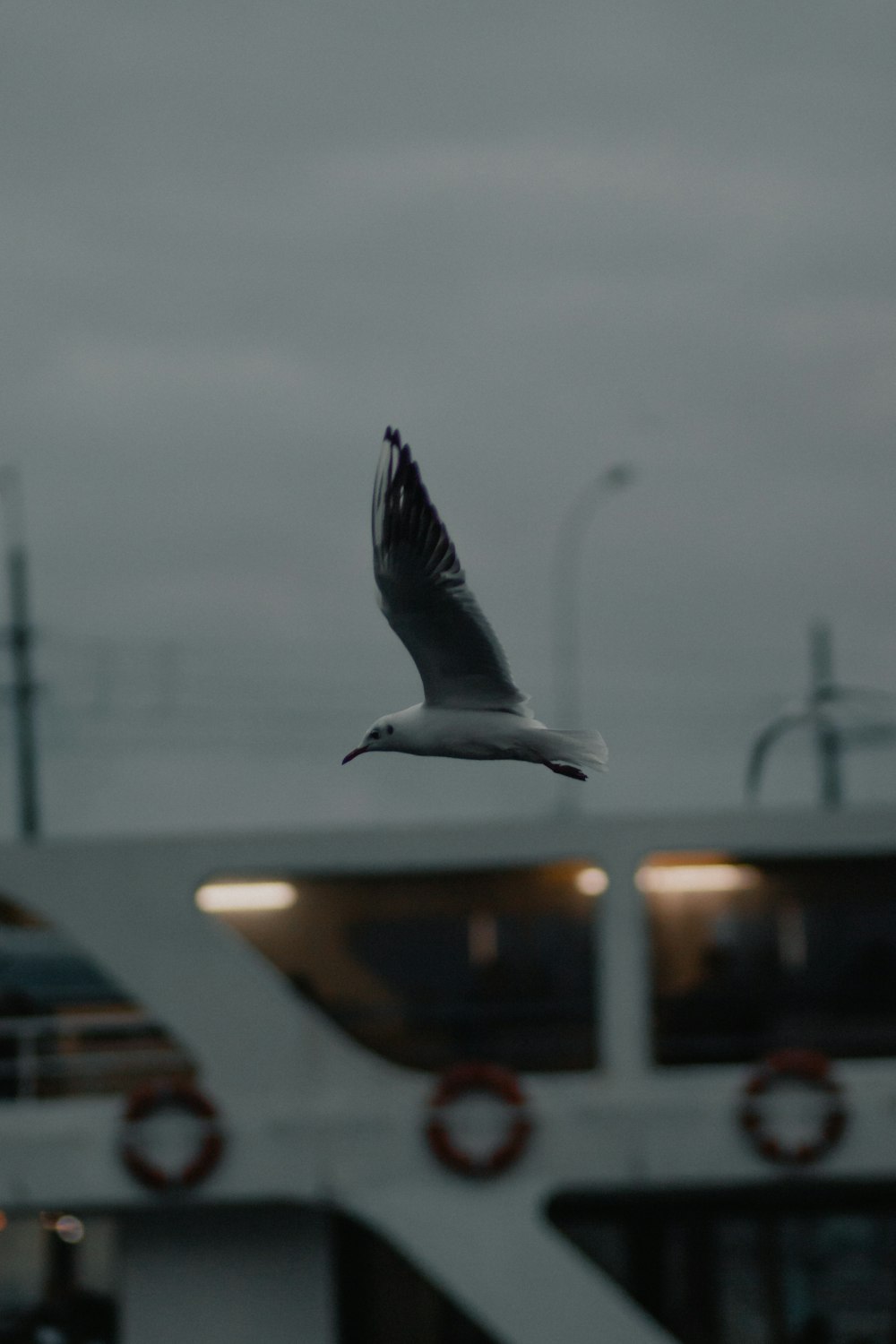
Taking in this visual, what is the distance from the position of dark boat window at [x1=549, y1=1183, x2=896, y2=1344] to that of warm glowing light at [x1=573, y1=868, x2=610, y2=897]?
1.92 meters

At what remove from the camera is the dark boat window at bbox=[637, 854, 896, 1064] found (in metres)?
12.3

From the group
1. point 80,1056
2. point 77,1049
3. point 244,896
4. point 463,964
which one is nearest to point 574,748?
point 463,964

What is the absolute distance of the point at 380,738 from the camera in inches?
229

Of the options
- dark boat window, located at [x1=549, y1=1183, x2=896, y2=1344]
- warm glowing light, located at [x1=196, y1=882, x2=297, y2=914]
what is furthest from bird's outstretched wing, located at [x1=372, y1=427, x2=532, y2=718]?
dark boat window, located at [x1=549, y1=1183, x2=896, y2=1344]

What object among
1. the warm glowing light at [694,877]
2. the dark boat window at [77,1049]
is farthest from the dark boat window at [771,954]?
the dark boat window at [77,1049]

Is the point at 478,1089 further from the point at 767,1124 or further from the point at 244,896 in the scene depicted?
the point at 244,896

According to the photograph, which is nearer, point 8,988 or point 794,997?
point 794,997

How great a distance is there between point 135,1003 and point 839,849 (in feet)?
15.7

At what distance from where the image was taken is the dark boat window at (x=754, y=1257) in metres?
12.0

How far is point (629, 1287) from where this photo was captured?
40.5ft

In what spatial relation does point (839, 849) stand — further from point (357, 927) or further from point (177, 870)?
point (177, 870)

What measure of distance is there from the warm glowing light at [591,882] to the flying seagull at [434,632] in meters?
6.52

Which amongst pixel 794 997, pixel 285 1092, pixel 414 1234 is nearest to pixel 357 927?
pixel 285 1092

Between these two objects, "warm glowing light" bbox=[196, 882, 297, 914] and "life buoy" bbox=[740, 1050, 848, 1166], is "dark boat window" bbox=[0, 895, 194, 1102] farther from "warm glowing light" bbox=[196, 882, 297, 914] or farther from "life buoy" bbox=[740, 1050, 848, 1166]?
"life buoy" bbox=[740, 1050, 848, 1166]
